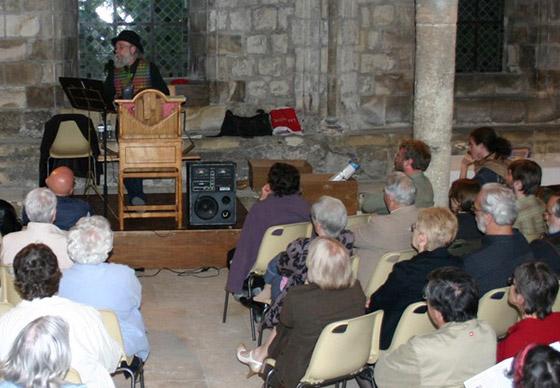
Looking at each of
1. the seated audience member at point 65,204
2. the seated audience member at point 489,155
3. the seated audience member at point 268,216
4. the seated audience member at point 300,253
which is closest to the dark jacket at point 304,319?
the seated audience member at point 300,253

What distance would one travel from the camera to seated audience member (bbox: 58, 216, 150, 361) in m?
5.39

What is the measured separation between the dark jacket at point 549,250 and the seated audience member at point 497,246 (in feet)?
0.44

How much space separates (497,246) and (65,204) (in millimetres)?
3084

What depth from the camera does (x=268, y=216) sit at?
709cm

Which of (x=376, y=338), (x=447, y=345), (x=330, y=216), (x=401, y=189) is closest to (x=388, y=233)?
(x=401, y=189)

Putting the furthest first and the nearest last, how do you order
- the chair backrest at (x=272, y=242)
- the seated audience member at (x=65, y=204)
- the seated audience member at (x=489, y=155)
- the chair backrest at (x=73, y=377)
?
the seated audience member at (x=489, y=155)
the seated audience member at (x=65, y=204)
the chair backrest at (x=272, y=242)
the chair backrest at (x=73, y=377)

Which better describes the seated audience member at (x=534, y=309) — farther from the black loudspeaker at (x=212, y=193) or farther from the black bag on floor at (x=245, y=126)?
the black bag on floor at (x=245, y=126)

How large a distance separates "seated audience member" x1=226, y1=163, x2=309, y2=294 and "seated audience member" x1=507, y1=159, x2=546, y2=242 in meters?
1.38

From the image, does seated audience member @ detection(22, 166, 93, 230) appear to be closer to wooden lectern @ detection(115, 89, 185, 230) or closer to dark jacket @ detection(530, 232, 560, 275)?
wooden lectern @ detection(115, 89, 185, 230)

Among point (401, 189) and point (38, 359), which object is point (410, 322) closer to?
point (401, 189)

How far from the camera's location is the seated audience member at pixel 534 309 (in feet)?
15.2

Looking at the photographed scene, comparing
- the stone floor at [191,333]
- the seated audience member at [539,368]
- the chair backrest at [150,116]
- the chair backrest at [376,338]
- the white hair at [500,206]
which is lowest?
the stone floor at [191,333]

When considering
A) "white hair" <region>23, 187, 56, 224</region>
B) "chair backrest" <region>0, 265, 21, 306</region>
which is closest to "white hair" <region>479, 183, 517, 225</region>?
"white hair" <region>23, 187, 56, 224</region>

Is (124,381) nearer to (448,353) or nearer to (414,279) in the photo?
(414,279)
